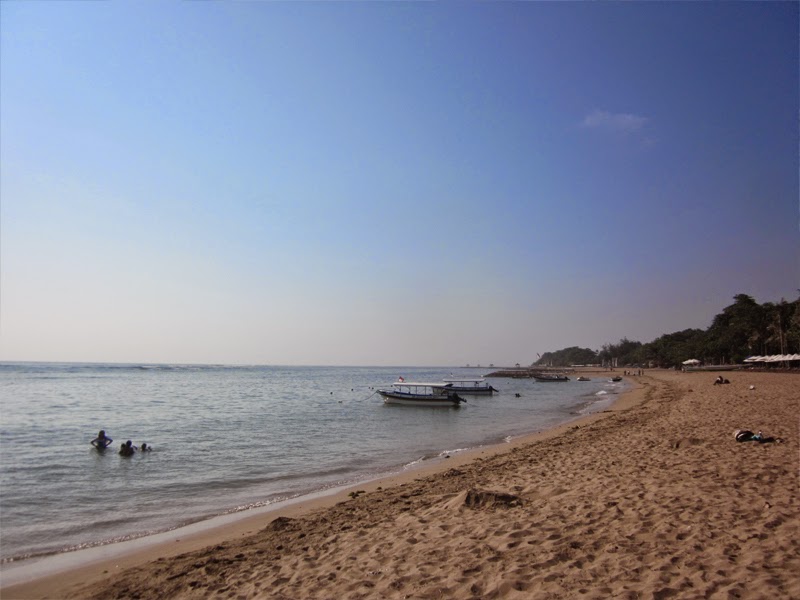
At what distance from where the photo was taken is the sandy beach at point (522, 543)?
530 centimetres

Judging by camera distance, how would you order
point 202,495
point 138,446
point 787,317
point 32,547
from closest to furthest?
point 32,547 → point 202,495 → point 138,446 → point 787,317

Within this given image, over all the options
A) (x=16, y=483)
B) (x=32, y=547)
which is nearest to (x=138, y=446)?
(x=16, y=483)

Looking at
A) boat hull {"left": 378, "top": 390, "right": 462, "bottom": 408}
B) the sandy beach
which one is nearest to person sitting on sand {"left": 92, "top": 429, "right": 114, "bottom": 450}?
the sandy beach

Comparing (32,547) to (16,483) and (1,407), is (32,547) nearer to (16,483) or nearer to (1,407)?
(16,483)

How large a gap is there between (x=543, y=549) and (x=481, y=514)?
6.21 feet

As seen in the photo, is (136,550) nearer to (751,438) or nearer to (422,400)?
(751,438)

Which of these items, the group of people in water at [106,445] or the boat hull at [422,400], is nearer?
the group of people in water at [106,445]

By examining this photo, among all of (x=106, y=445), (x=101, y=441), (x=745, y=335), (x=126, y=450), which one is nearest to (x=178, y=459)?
(x=126, y=450)

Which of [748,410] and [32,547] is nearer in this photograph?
[32,547]

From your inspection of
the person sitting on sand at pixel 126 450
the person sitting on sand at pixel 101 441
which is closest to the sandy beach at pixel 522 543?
the person sitting on sand at pixel 126 450

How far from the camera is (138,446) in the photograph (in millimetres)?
19922

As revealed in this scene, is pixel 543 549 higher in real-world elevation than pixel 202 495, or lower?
higher

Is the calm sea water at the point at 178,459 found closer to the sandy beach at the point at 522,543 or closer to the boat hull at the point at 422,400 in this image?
the sandy beach at the point at 522,543

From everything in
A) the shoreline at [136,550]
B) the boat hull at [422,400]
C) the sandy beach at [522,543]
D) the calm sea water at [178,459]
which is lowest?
the boat hull at [422,400]
